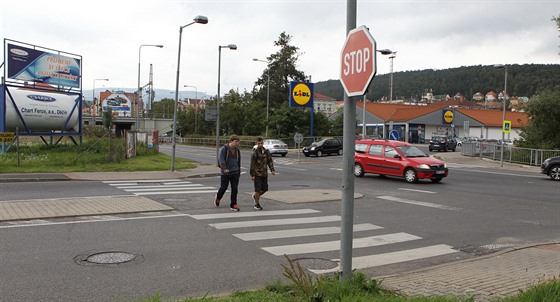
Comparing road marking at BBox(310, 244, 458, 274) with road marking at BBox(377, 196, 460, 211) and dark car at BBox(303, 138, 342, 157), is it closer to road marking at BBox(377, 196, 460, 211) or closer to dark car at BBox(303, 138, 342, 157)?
road marking at BBox(377, 196, 460, 211)

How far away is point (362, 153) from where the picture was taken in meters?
22.5

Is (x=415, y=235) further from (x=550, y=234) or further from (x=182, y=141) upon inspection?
(x=182, y=141)

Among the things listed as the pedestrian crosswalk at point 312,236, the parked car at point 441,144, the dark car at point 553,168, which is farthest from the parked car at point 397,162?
the parked car at point 441,144

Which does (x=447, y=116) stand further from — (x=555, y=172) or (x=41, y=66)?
(x=41, y=66)

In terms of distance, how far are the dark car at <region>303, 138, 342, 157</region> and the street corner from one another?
28.5 m

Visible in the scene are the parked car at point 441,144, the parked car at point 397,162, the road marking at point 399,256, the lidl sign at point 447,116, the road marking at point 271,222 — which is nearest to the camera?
the road marking at point 399,256

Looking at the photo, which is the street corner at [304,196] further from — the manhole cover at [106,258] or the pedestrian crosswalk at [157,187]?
the manhole cover at [106,258]

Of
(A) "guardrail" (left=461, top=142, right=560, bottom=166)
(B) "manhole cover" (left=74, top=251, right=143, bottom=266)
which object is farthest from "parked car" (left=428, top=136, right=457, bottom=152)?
(B) "manhole cover" (left=74, top=251, right=143, bottom=266)

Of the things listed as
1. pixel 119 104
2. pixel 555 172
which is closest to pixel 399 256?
pixel 555 172

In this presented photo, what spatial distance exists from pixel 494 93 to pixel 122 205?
→ 165589 millimetres

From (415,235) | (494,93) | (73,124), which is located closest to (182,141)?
(73,124)

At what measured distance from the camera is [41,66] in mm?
26469

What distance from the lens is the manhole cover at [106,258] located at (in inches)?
262

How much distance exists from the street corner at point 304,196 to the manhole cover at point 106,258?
662cm
